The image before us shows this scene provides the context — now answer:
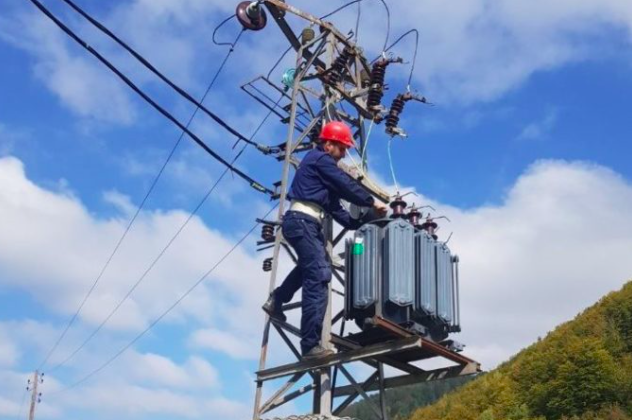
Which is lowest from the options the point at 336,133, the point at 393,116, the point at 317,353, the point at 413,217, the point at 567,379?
the point at 317,353

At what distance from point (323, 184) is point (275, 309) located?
5.98 ft

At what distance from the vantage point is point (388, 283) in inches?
352

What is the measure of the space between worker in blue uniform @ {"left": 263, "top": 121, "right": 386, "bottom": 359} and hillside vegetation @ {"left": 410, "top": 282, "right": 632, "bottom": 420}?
6011 centimetres

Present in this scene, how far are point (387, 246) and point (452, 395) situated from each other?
269 feet

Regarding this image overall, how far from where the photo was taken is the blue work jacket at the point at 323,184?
29.8 feet

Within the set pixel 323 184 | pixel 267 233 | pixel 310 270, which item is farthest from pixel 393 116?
pixel 310 270

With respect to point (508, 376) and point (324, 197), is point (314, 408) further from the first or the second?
point (508, 376)

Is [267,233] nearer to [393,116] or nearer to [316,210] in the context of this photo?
[393,116]

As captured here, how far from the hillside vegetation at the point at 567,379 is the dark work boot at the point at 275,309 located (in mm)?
59318

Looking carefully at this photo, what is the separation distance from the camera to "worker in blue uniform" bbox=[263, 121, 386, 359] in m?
8.85

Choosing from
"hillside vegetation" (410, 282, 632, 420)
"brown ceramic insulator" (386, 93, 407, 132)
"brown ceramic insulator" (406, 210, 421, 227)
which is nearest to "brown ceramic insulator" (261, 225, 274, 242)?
"brown ceramic insulator" (386, 93, 407, 132)

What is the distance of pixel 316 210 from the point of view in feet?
30.2

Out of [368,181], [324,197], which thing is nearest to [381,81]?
[368,181]

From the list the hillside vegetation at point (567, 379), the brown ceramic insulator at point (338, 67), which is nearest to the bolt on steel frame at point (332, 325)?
the brown ceramic insulator at point (338, 67)
